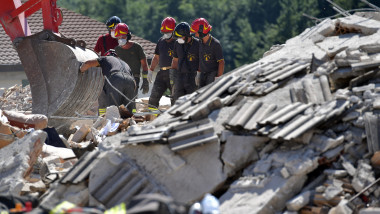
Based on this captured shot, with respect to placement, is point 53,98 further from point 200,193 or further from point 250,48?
point 250,48

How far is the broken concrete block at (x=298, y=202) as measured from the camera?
7203mm

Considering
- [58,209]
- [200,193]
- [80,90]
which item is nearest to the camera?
[58,209]

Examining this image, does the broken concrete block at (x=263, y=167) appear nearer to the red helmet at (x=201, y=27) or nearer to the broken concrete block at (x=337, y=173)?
the broken concrete block at (x=337, y=173)

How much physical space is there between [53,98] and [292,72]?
576 centimetres

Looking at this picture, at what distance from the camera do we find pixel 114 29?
14477 millimetres

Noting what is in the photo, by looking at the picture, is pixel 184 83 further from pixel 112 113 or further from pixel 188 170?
pixel 188 170

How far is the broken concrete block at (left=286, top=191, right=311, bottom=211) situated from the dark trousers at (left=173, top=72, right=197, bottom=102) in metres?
6.87

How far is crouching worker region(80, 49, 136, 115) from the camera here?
42.2 ft

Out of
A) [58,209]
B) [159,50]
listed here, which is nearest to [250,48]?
[159,50]

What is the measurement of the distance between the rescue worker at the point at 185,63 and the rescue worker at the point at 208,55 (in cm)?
27

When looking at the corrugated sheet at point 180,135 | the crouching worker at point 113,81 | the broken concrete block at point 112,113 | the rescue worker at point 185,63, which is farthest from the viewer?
the rescue worker at point 185,63

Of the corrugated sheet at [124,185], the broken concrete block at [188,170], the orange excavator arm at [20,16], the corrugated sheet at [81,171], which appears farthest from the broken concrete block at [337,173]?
the orange excavator arm at [20,16]

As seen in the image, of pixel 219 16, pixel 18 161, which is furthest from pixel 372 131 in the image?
pixel 219 16

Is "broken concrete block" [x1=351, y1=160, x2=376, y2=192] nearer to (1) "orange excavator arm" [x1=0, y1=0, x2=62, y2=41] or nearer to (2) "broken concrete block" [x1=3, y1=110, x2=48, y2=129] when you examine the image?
(2) "broken concrete block" [x1=3, y1=110, x2=48, y2=129]
